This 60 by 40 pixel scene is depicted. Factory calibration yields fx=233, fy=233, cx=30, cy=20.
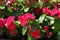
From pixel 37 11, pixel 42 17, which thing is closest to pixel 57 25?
pixel 42 17

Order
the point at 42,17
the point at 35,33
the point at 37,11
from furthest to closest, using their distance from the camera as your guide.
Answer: the point at 37,11, the point at 42,17, the point at 35,33

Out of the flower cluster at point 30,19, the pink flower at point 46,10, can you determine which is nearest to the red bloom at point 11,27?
the flower cluster at point 30,19

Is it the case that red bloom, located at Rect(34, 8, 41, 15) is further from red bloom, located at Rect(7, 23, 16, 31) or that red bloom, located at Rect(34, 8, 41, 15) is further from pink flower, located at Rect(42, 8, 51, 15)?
red bloom, located at Rect(7, 23, 16, 31)

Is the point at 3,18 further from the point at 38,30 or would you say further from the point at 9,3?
the point at 38,30

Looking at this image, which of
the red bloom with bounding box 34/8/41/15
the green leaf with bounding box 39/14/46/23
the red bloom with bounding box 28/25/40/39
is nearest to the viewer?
the red bloom with bounding box 28/25/40/39

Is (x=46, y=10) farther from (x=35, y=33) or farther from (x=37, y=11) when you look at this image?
(x=35, y=33)

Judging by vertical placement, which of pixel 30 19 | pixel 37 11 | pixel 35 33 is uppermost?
pixel 37 11

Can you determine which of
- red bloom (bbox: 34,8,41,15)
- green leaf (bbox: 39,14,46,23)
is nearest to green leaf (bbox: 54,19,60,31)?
green leaf (bbox: 39,14,46,23)

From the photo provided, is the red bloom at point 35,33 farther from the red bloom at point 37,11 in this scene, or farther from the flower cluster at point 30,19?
the red bloom at point 37,11

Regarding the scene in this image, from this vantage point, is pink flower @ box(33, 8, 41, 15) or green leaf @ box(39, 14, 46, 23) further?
pink flower @ box(33, 8, 41, 15)

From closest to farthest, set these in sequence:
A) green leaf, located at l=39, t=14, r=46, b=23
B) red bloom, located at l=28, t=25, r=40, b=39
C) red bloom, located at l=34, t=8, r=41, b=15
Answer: red bloom, located at l=28, t=25, r=40, b=39
green leaf, located at l=39, t=14, r=46, b=23
red bloom, located at l=34, t=8, r=41, b=15

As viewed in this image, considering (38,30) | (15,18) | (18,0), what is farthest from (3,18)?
(38,30)

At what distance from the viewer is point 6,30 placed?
229cm

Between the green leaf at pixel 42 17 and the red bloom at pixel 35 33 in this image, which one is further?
the green leaf at pixel 42 17
